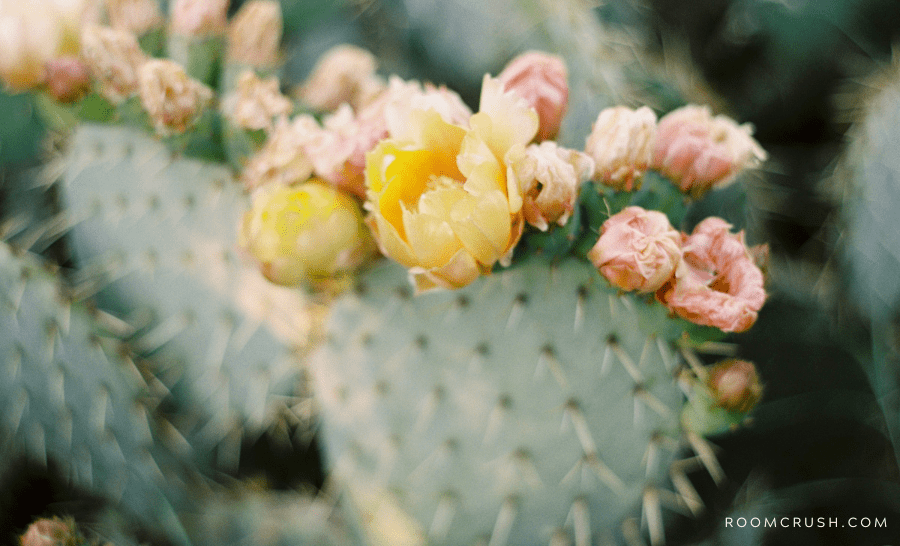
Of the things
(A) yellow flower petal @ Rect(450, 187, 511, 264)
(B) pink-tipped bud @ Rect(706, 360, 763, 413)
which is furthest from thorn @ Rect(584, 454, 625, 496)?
(A) yellow flower petal @ Rect(450, 187, 511, 264)

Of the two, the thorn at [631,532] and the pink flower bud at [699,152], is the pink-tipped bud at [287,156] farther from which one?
the thorn at [631,532]

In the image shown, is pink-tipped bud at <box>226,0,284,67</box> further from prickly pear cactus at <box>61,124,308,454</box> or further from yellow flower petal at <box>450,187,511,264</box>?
yellow flower petal at <box>450,187,511,264</box>

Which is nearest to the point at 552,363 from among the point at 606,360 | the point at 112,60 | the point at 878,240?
the point at 606,360

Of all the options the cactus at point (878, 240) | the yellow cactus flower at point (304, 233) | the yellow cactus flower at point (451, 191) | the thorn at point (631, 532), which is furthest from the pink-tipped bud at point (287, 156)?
the cactus at point (878, 240)

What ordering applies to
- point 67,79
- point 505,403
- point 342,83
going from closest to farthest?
point 505,403 → point 67,79 → point 342,83

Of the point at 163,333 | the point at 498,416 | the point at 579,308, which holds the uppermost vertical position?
the point at 579,308

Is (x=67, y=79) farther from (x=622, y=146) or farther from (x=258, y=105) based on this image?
(x=622, y=146)
